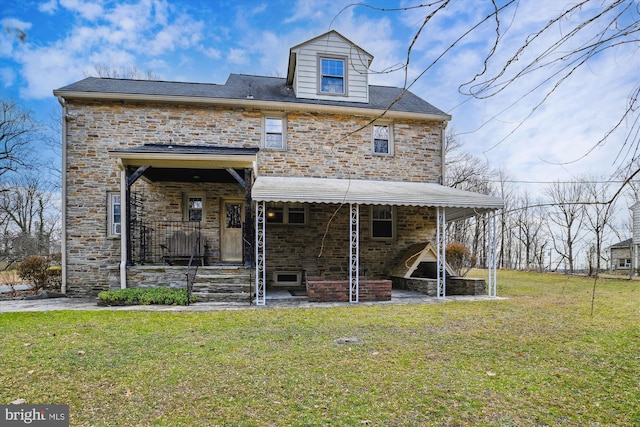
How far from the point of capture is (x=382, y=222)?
40.8 feet

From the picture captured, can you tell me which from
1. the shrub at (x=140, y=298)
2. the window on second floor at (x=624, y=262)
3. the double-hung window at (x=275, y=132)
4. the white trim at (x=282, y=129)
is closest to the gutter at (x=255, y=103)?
the white trim at (x=282, y=129)

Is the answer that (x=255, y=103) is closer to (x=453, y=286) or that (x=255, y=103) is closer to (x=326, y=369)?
(x=453, y=286)

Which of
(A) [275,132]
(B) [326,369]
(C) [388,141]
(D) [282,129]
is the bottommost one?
(B) [326,369]

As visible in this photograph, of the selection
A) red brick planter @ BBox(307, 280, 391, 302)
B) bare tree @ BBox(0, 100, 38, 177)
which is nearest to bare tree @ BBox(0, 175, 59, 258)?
bare tree @ BBox(0, 100, 38, 177)

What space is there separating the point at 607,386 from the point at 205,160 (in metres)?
8.95

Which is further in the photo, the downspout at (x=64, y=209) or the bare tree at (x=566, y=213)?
the bare tree at (x=566, y=213)

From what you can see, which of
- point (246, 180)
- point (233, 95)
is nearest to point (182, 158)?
point (246, 180)

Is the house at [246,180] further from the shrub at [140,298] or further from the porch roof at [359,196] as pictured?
the shrub at [140,298]

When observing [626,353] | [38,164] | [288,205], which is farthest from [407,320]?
[38,164]

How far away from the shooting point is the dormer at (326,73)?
39.8 feet

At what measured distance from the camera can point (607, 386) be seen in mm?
3533

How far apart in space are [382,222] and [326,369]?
8.86 metres

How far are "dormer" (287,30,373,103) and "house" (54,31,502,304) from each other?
4cm

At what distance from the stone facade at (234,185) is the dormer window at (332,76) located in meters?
1.06
